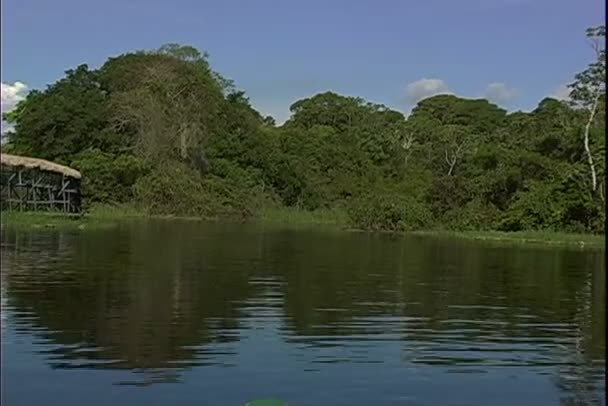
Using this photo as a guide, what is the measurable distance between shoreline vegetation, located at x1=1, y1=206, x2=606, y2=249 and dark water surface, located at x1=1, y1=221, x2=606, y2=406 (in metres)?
2.50

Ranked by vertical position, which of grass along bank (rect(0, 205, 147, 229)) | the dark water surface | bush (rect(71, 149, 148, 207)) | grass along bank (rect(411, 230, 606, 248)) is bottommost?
the dark water surface

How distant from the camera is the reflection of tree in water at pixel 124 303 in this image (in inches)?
241

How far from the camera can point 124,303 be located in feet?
27.3

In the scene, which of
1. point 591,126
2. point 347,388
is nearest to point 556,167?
point 591,126

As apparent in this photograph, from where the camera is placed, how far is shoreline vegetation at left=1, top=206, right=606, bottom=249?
16.2 metres

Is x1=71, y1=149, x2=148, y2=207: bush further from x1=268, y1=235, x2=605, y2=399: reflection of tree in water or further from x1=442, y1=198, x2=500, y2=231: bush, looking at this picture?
x1=268, y1=235, x2=605, y2=399: reflection of tree in water

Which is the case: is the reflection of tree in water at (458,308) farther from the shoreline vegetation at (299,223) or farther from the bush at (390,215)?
the bush at (390,215)

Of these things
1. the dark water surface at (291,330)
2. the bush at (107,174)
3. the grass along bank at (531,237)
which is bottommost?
the dark water surface at (291,330)

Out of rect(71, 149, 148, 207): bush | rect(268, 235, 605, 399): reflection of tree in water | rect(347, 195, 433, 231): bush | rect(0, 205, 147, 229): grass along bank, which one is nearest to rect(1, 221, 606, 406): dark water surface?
rect(268, 235, 605, 399): reflection of tree in water

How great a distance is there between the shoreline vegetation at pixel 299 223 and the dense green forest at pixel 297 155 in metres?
0.75

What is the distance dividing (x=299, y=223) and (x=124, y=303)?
64.5 feet

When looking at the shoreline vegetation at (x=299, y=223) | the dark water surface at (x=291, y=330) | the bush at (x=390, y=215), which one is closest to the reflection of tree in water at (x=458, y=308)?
the dark water surface at (x=291, y=330)

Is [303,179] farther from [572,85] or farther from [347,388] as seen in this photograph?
[347,388]

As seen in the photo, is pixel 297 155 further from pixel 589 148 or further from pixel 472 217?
pixel 589 148
